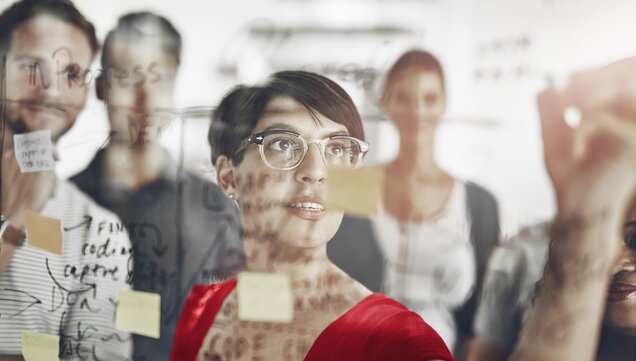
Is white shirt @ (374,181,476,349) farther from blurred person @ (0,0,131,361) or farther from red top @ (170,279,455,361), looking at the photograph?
blurred person @ (0,0,131,361)

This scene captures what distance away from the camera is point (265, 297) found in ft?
4.44

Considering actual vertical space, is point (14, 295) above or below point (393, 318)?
below

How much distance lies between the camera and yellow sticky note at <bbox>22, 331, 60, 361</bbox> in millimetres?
1550

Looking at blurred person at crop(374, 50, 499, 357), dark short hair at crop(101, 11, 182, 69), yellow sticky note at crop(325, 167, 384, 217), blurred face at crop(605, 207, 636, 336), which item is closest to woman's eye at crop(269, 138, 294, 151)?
yellow sticky note at crop(325, 167, 384, 217)

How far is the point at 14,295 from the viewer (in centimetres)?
159

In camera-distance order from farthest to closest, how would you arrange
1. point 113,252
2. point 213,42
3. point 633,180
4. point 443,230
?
point 113,252 → point 213,42 → point 443,230 → point 633,180

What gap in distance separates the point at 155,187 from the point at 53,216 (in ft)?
1.01

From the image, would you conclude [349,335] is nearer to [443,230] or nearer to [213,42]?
[443,230]

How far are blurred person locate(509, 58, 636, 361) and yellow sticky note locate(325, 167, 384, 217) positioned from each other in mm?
355

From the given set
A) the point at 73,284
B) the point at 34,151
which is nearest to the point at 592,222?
the point at 73,284

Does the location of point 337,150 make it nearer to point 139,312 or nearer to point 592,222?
point 592,222

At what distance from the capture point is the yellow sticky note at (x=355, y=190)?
1.28m

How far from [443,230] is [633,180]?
0.38 meters

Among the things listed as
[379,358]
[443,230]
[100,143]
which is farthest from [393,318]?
[100,143]
